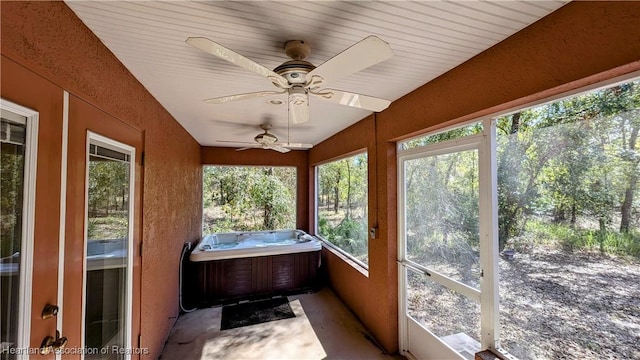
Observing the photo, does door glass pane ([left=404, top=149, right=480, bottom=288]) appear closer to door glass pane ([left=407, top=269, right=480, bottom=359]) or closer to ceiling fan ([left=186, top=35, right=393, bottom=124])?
door glass pane ([left=407, top=269, right=480, bottom=359])

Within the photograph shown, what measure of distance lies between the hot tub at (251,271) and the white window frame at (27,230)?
104 inches

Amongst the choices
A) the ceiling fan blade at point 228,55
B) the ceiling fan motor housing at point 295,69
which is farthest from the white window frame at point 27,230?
the ceiling fan motor housing at point 295,69

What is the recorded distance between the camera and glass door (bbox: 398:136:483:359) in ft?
5.96

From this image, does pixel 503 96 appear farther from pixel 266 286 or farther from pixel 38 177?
pixel 266 286

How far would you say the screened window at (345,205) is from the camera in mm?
3305

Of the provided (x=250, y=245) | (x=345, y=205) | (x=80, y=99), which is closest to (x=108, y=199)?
(x=80, y=99)

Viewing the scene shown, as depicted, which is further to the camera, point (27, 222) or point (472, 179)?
point (472, 179)

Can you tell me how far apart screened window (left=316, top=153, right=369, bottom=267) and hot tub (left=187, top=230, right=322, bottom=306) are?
0.49m

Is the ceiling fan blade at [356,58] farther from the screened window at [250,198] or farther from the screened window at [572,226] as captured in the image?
the screened window at [250,198]

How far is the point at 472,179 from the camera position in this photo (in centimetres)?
182

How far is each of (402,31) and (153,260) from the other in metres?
2.57

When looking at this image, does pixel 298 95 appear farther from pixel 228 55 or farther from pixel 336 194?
pixel 336 194

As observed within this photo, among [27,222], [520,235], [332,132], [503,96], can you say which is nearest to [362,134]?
[332,132]

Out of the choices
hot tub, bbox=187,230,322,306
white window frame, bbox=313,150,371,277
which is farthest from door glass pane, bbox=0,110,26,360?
hot tub, bbox=187,230,322,306
